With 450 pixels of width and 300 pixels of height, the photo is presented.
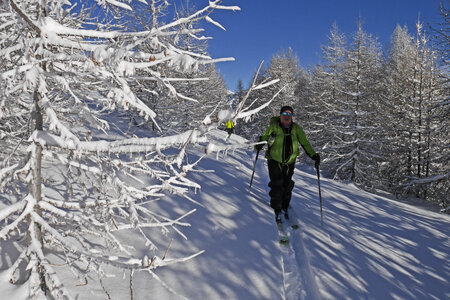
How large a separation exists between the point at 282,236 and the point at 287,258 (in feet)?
1.89

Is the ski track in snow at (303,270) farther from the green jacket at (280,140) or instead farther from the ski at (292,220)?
the green jacket at (280,140)

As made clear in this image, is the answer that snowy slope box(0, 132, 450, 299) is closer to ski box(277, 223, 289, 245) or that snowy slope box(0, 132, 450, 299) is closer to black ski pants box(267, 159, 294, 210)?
ski box(277, 223, 289, 245)

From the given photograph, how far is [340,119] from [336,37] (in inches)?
309

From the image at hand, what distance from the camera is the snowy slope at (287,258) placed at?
2.71 metres

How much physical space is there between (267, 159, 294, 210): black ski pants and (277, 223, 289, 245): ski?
467 mm

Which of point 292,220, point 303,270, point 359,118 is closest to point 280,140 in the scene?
point 292,220

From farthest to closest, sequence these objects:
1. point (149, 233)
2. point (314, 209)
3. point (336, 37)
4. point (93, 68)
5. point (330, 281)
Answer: point (336, 37) → point (314, 209) → point (149, 233) → point (330, 281) → point (93, 68)

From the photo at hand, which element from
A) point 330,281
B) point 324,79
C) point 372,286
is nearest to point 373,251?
point 372,286

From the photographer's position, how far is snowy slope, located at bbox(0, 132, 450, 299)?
271 centimetres

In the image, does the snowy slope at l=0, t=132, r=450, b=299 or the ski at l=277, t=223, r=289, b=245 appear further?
the ski at l=277, t=223, r=289, b=245

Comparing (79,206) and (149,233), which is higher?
(79,206)

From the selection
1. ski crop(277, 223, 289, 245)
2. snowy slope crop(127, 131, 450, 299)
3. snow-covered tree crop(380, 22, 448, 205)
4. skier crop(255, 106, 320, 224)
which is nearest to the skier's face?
skier crop(255, 106, 320, 224)

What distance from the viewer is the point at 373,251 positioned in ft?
13.4

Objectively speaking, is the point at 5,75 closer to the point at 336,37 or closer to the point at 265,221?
the point at 265,221
